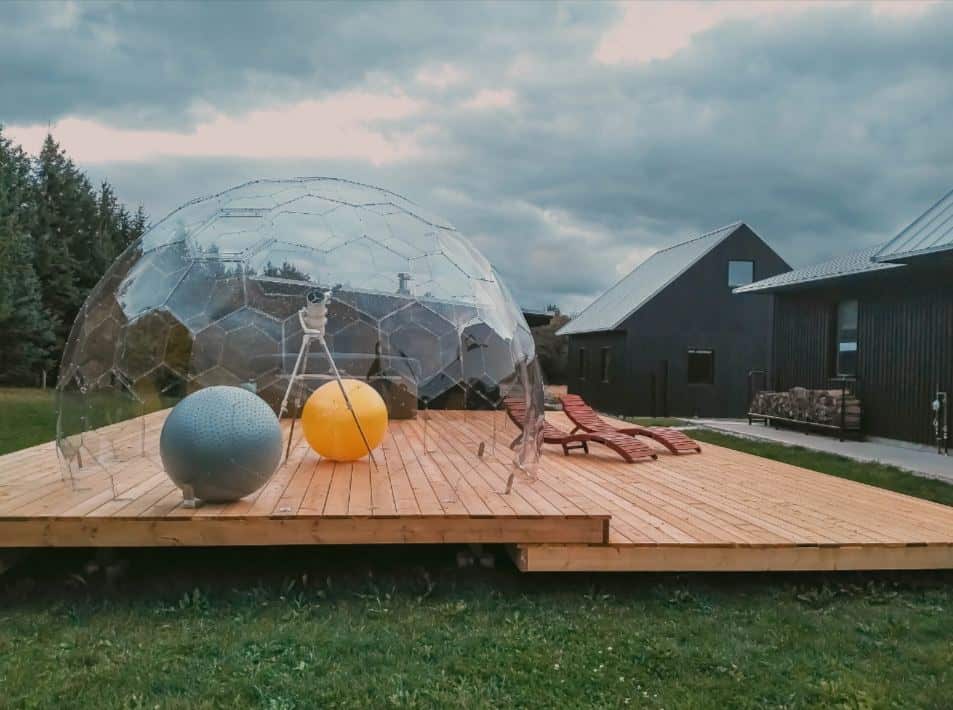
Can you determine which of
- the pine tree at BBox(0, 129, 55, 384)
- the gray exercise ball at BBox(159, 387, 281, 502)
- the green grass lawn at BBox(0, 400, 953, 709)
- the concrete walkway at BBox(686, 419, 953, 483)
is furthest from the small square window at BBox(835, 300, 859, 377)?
the pine tree at BBox(0, 129, 55, 384)

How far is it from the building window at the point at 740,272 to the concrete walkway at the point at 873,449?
745cm

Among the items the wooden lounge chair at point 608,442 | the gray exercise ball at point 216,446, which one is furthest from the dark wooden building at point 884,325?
the gray exercise ball at point 216,446

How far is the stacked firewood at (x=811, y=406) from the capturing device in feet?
41.2

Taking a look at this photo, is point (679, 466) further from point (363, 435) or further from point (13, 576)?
point (13, 576)

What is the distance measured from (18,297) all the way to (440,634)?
21.4 m

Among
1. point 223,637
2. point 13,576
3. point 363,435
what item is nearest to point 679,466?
point 363,435

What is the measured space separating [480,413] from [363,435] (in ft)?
2.98

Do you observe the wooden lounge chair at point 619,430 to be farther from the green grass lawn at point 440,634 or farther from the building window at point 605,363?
the building window at point 605,363

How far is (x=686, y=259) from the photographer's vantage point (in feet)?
72.0

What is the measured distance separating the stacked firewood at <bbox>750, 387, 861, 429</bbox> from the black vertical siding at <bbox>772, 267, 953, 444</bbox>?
0.31 metres

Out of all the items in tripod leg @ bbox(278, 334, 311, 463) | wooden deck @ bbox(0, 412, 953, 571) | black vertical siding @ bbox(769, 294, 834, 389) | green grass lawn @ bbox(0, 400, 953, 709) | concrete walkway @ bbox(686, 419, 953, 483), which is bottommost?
green grass lawn @ bbox(0, 400, 953, 709)

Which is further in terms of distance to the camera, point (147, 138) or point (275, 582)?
point (147, 138)

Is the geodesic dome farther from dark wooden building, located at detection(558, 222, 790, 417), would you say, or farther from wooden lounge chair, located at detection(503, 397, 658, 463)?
dark wooden building, located at detection(558, 222, 790, 417)

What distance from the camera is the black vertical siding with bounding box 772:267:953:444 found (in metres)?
11.2
